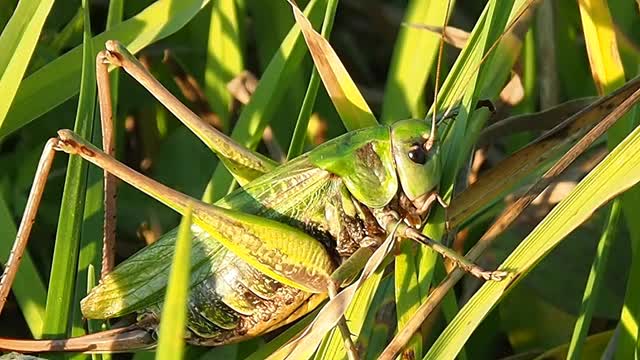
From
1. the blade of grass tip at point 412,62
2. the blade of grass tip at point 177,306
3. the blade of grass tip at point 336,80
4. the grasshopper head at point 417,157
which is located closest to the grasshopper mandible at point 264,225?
the grasshopper head at point 417,157

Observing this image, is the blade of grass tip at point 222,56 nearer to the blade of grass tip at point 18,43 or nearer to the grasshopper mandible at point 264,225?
the grasshopper mandible at point 264,225

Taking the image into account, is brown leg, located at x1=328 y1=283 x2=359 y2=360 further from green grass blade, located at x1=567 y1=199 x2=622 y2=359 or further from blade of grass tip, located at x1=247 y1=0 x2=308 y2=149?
blade of grass tip, located at x1=247 y1=0 x2=308 y2=149

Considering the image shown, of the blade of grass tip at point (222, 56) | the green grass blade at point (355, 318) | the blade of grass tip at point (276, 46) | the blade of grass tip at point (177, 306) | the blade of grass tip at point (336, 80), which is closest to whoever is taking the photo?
the blade of grass tip at point (177, 306)

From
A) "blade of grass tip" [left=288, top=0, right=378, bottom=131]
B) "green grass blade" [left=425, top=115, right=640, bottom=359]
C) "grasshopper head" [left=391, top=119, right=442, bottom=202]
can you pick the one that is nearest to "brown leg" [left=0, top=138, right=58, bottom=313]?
"blade of grass tip" [left=288, top=0, right=378, bottom=131]

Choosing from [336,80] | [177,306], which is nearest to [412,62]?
[336,80]

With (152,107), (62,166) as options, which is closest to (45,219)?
(62,166)

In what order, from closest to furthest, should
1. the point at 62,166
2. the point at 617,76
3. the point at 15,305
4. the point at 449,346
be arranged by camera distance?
the point at 449,346
the point at 617,76
the point at 15,305
the point at 62,166

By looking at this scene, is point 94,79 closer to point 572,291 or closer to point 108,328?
point 108,328
